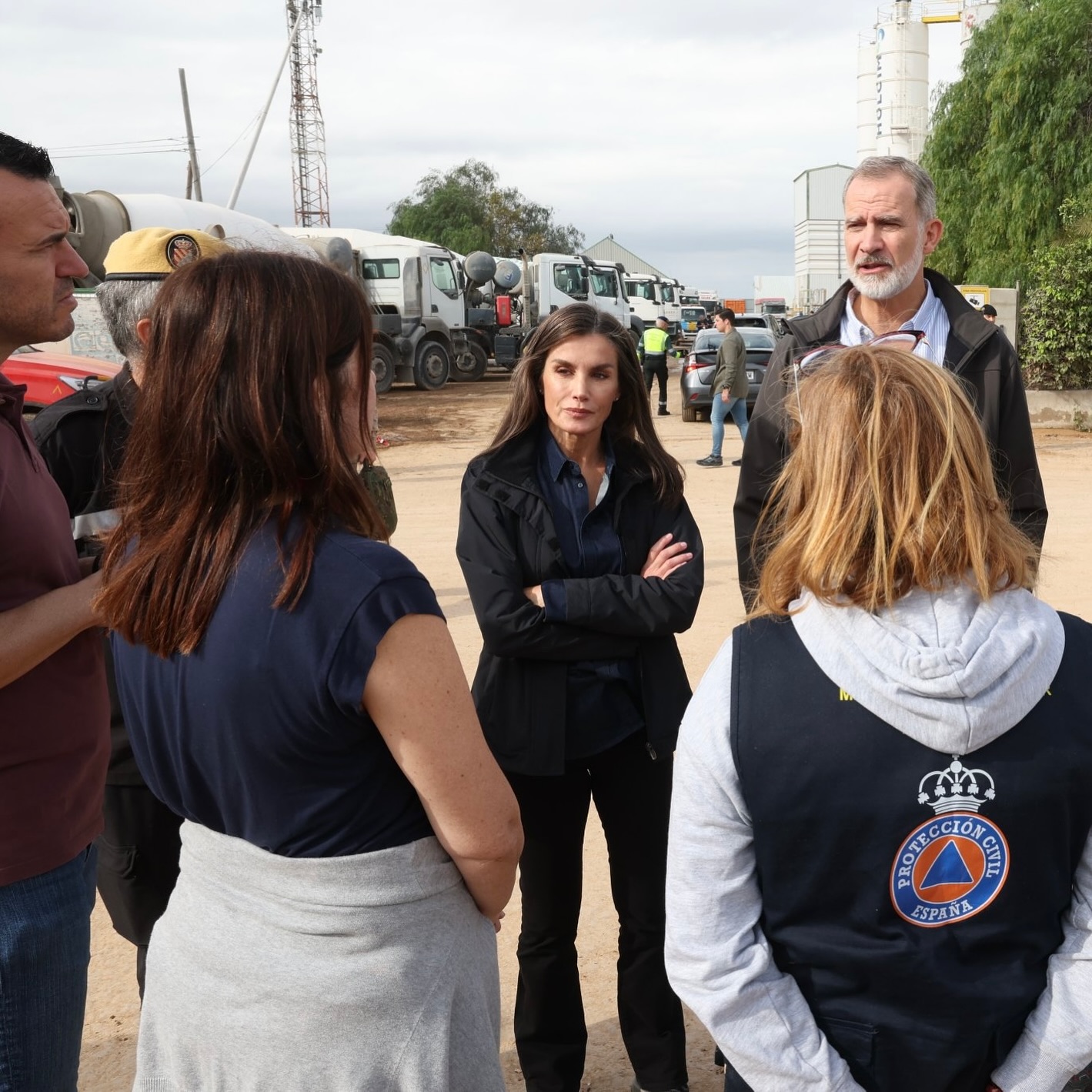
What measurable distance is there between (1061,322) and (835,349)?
16.9 meters

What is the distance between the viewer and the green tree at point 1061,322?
17094mm

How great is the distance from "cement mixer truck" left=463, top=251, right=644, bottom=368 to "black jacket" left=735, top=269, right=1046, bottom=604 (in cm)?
2297

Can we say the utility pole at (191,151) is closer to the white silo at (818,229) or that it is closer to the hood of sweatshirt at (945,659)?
the hood of sweatshirt at (945,659)

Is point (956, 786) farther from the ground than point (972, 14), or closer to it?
closer to it

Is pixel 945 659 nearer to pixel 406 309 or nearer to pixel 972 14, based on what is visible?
pixel 406 309

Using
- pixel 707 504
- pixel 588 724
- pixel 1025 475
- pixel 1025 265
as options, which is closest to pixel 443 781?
pixel 588 724

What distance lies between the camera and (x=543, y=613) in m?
2.64

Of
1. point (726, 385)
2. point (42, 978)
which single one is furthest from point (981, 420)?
point (726, 385)

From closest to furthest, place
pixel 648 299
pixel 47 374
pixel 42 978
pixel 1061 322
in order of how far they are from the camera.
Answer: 1. pixel 42 978
2. pixel 47 374
3. pixel 1061 322
4. pixel 648 299

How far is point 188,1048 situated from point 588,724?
50.0 inches

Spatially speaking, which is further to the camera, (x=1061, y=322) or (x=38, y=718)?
(x=1061, y=322)

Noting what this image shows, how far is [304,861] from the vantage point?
1510 mm

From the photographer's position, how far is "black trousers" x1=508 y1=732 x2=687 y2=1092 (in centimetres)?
273

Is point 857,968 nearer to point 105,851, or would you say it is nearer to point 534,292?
point 105,851
